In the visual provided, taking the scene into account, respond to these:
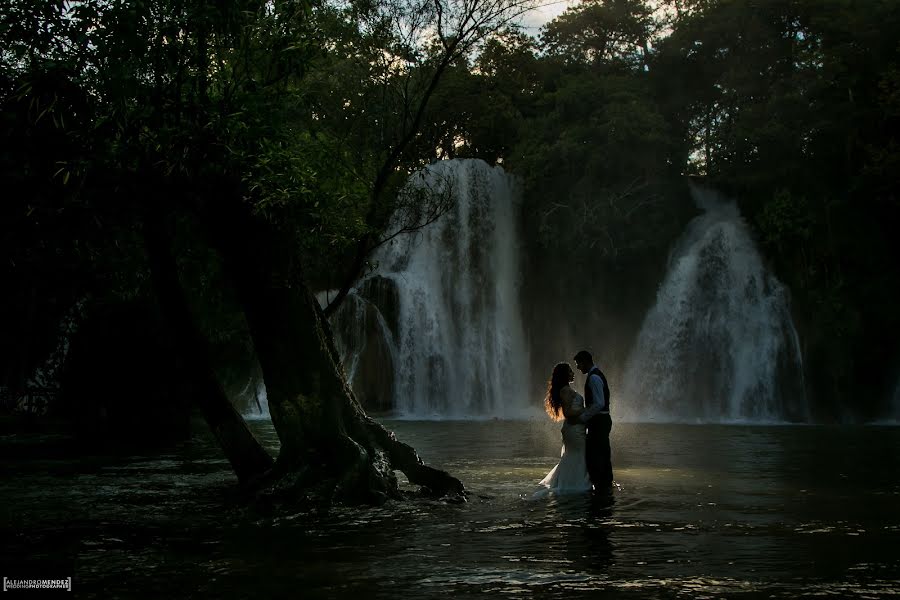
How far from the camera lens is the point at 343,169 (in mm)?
14758

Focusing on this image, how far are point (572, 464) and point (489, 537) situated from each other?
399 cm

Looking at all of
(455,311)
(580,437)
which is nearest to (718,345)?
(455,311)

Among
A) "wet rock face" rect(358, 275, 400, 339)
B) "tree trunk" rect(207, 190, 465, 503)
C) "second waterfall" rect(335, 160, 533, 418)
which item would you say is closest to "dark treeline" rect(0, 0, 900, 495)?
"tree trunk" rect(207, 190, 465, 503)

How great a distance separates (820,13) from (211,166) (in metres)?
39.1

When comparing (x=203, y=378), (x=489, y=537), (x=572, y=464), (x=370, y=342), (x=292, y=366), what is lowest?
(x=489, y=537)

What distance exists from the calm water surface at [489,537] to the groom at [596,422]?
430 millimetres

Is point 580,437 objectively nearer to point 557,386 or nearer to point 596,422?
point 596,422

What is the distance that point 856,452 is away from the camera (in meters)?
22.2

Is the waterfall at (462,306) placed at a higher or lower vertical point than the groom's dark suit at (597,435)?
higher

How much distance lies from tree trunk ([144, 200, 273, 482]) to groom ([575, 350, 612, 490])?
4560mm

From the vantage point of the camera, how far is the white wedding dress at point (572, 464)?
1372cm

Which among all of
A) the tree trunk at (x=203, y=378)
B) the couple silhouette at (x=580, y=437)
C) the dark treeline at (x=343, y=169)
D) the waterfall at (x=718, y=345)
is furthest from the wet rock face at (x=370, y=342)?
the couple silhouette at (x=580, y=437)

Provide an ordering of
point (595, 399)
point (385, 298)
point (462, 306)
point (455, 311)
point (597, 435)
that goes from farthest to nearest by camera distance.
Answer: point (462, 306) → point (455, 311) → point (385, 298) → point (597, 435) → point (595, 399)

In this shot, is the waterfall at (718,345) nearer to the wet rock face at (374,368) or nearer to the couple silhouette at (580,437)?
the wet rock face at (374,368)
